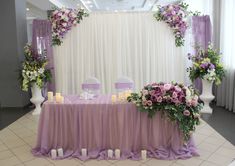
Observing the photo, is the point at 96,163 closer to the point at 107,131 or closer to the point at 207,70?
the point at 107,131

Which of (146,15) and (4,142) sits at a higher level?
(146,15)

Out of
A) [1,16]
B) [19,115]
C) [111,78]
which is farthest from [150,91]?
[1,16]

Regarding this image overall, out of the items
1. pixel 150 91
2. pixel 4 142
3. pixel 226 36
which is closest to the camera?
pixel 150 91

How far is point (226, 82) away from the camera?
5129 millimetres

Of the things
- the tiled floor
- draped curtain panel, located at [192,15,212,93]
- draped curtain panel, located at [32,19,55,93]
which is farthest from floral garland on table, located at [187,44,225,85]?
draped curtain panel, located at [32,19,55,93]

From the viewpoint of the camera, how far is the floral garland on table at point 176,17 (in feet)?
16.5

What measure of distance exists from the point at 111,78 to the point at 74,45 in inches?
44.9

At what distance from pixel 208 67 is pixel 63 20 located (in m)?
3.16

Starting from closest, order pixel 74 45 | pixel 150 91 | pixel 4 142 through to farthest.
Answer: pixel 150 91, pixel 4 142, pixel 74 45

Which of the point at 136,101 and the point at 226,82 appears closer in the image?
the point at 136,101

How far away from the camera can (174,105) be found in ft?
9.11

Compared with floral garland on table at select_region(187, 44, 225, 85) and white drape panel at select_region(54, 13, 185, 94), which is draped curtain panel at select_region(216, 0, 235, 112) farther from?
white drape panel at select_region(54, 13, 185, 94)

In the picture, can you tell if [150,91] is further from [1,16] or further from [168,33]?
[1,16]

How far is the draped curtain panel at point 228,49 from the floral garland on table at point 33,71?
3.83 m
